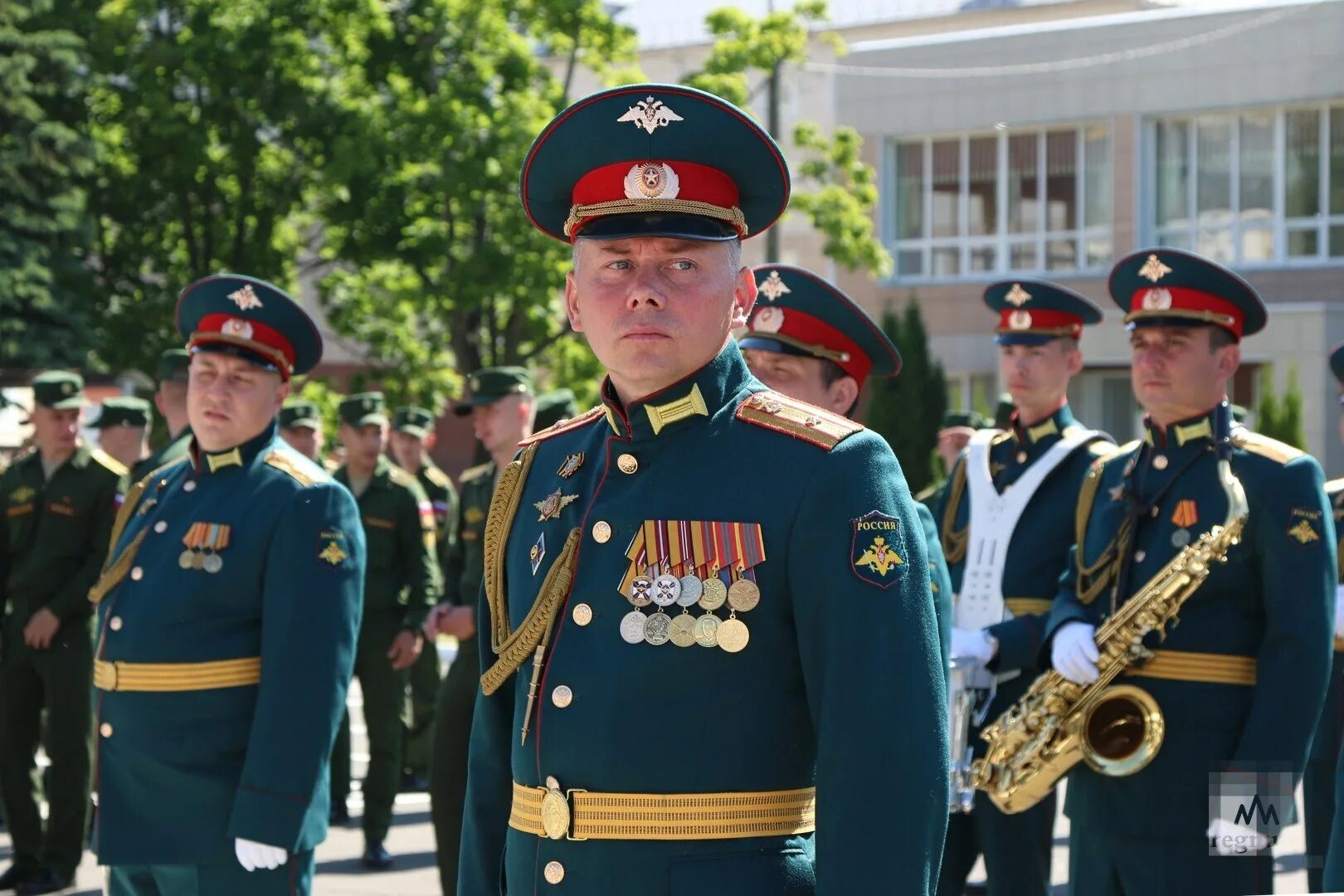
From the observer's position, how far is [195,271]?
2602cm

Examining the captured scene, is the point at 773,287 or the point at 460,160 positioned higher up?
the point at 460,160

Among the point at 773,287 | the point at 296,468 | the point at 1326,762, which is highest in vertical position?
the point at 773,287

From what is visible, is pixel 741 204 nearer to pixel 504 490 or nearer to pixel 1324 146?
pixel 504 490

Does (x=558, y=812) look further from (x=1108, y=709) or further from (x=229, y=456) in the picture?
(x=1108, y=709)

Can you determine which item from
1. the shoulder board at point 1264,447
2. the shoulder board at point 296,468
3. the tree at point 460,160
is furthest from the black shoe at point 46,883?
the tree at point 460,160

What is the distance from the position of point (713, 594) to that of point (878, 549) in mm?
296

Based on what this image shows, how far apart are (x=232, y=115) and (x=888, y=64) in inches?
521

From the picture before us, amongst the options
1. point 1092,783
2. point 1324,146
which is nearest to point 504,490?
point 1092,783

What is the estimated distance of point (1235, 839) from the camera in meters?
5.59

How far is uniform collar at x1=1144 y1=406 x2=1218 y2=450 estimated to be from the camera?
6008mm

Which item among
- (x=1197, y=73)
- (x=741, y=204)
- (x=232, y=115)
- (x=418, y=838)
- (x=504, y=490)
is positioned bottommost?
(x=418, y=838)

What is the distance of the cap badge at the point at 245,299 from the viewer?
19.8 ft

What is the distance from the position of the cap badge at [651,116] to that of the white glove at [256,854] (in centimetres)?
286

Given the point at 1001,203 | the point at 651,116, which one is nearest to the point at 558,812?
the point at 651,116
